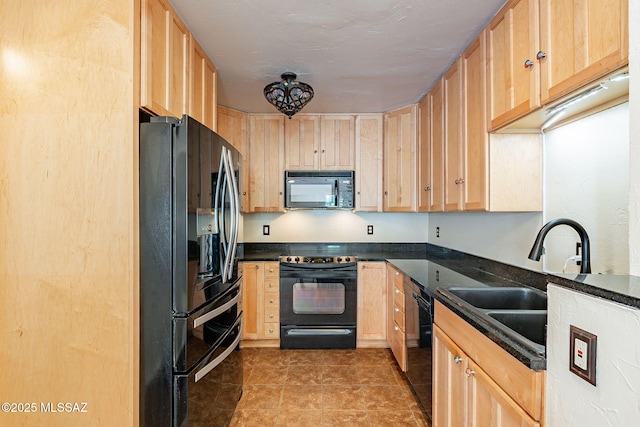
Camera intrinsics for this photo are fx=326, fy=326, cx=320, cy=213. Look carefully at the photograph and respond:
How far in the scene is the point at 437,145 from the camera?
8.71 ft

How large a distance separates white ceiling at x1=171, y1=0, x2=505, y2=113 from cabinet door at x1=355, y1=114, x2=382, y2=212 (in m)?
0.61

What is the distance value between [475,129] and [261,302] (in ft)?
7.96

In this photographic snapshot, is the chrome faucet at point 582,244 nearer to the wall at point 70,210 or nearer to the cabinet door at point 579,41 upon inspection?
the cabinet door at point 579,41

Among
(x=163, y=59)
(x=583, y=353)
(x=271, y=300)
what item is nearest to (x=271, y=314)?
(x=271, y=300)

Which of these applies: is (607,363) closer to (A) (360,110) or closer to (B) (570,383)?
(B) (570,383)

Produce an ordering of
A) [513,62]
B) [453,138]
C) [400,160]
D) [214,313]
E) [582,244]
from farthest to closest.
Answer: [400,160] → [453,138] → [214,313] → [513,62] → [582,244]

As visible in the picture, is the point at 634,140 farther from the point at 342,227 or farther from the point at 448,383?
the point at 342,227

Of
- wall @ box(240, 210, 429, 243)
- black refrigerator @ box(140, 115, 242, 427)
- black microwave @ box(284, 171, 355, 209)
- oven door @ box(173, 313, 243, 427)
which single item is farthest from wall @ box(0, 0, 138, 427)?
wall @ box(240, 210, 429, 243)

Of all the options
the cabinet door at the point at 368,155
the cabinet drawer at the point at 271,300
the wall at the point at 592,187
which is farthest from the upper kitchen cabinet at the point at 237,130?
the wall at the point at 592,187

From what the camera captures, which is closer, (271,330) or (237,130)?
(271,330)

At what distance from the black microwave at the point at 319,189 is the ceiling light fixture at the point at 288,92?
3.33 ft

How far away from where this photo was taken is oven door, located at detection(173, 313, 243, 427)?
1.49 m

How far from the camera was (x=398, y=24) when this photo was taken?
1818 millimetres

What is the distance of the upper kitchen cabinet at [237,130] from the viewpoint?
10.9 feet
